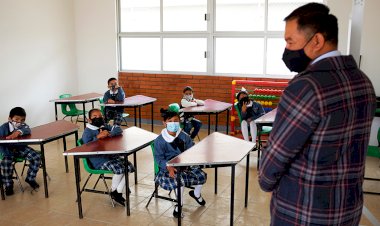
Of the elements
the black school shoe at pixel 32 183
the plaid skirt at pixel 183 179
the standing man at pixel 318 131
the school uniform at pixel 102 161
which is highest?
the standing man at pixel 318 131

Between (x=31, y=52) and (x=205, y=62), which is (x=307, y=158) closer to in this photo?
(x=205, y=62)

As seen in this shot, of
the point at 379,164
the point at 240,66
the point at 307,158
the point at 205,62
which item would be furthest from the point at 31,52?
the point at 307,158

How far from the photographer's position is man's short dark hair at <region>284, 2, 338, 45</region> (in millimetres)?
1420

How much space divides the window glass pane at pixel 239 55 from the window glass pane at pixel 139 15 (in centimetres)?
163

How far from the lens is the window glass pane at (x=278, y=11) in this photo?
295 inches

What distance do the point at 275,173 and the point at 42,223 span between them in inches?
131

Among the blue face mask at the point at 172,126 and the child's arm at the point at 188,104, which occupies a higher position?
the blue face mask at the point at 172,126

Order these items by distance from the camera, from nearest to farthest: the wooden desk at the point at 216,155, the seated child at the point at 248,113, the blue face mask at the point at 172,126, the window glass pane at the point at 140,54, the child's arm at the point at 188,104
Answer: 1. the wooden desk at the point at 216,155
2. the blue face mask at the point at 172,126
3. the seated child at the point at 248,113
4. the child's arm at the point at 188,104
5. the window glass pane at the point at 140,54

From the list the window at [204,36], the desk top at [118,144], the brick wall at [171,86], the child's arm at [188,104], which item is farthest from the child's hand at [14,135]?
the window at [204,36]

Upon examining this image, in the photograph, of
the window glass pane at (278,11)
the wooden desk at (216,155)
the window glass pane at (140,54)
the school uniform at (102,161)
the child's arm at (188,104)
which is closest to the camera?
the wooden desk at (216,155)

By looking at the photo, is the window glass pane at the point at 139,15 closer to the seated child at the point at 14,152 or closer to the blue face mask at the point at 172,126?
the seated child at the point at 14,152

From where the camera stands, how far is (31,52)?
7793 mm

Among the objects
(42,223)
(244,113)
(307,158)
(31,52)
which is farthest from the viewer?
(31,52)

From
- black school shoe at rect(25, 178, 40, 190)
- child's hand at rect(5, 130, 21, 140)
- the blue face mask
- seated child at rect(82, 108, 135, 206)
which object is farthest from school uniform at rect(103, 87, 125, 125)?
the blue face mask
